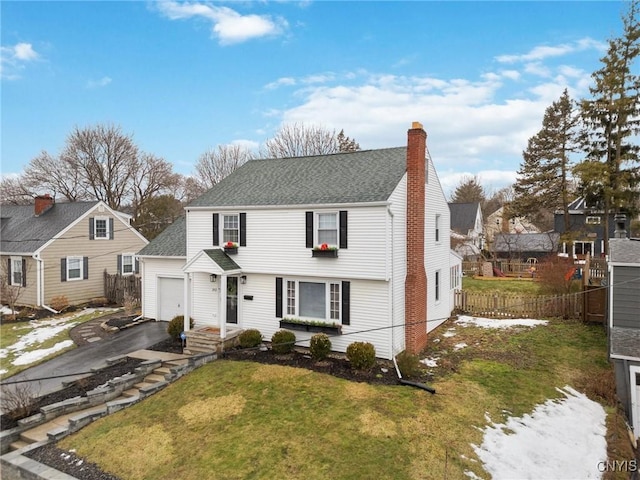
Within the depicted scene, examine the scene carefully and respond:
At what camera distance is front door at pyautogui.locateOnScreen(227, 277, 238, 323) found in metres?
15.1

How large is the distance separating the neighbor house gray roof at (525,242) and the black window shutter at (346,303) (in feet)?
103

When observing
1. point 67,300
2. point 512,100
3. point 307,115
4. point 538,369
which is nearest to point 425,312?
point 538,369

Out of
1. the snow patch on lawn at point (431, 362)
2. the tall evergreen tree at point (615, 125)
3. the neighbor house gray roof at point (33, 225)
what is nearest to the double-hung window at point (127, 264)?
the neighbor house gray roof at point (33, 225)

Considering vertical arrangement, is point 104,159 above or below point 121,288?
above

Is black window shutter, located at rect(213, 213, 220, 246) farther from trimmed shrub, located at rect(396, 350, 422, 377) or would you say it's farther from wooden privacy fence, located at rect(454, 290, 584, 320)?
wooden privacy fence, located at rect(454, 290, 584, 320)

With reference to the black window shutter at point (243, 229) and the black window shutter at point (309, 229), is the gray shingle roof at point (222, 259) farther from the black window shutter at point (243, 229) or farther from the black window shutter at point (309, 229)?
the black window shutter at point (309, 229)

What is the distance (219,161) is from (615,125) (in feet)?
118

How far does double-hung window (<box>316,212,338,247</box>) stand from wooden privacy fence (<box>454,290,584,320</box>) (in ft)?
33.9

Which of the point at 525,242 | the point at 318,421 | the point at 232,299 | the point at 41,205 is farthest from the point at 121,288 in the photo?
the point at 525,242

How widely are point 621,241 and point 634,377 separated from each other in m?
6.63

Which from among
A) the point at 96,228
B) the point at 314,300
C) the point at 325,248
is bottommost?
the point at 314,300

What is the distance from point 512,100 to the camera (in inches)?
807

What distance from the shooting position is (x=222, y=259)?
1457 cm

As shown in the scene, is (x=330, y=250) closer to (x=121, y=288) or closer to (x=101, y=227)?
(x=121, y=288)
